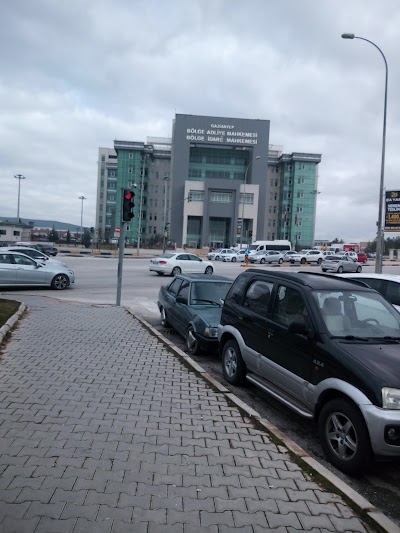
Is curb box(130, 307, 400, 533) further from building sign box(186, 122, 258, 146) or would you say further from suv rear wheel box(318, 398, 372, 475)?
building sign box(186, 122, 258, 146)

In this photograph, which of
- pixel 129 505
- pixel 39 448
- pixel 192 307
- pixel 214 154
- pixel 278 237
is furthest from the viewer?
pixel 278 237

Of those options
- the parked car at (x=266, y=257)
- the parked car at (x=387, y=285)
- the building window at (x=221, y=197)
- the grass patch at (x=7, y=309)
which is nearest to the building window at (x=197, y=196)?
the building window at (x=221, y=197)

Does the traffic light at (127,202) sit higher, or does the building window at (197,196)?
the building window at (197,196)

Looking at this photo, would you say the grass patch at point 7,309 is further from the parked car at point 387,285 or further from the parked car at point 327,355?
the parked car at point 387,285

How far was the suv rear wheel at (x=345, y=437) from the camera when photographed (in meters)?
3.87

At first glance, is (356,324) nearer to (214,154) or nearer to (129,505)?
(129,505)

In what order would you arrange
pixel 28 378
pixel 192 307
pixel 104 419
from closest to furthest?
pixel 104 419 < pixel 28 378 < pixel 192 307

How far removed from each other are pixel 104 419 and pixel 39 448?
0.85 meters

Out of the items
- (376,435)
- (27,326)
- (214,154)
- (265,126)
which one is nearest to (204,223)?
(214,154)

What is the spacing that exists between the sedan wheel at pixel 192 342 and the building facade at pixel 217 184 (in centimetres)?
7520

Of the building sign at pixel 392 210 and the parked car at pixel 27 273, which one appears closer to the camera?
the parked car at pixel 27 273

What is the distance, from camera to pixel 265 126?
94.2m

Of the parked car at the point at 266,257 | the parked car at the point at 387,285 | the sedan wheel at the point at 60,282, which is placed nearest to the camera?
the parked car at the point at 387,285

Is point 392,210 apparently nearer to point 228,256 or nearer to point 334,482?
point 334,482
